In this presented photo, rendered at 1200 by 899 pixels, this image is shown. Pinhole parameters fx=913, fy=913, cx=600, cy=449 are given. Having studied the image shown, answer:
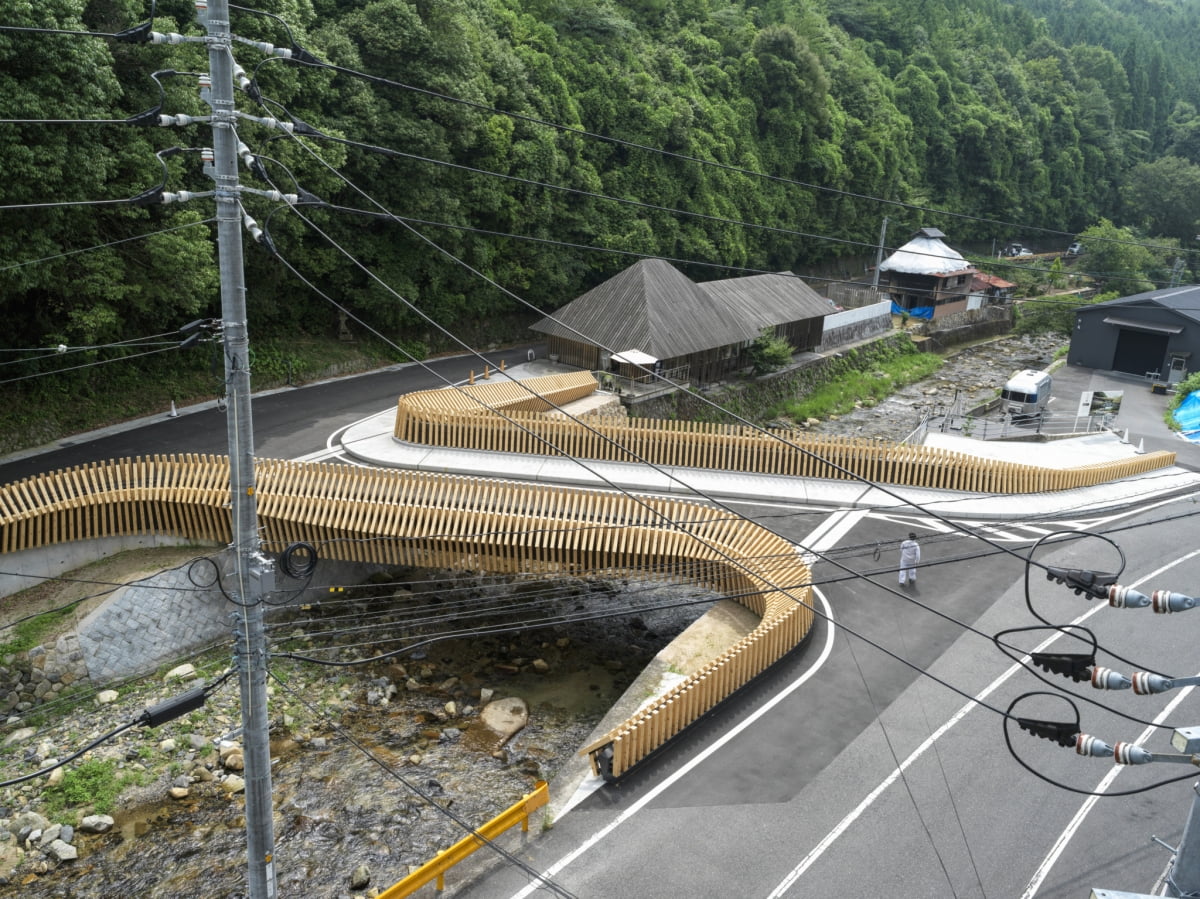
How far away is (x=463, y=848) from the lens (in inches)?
455

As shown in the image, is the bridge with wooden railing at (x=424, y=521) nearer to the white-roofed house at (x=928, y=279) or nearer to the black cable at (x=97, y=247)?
the black cable at (x=97, y=247)

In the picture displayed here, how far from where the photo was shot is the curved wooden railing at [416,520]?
1911 cm

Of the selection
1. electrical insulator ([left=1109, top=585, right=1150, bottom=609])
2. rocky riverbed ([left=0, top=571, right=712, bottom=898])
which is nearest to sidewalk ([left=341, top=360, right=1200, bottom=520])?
rocky riverbed ([left=0, top=571, right=712, bottom=898])

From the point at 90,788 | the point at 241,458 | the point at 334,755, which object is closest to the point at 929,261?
the point at 334,755

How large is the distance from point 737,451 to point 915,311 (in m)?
40.6

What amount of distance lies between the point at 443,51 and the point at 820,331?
78.8ft

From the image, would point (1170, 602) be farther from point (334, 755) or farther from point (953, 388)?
point (953, 388)

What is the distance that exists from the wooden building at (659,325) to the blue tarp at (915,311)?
21306 millimetres

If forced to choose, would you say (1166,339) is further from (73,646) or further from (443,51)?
(73,646)

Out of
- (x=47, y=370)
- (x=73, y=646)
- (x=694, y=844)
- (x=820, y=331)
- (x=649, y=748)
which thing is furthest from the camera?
(x=820, y=331)

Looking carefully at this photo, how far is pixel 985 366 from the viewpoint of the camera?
56625 mm

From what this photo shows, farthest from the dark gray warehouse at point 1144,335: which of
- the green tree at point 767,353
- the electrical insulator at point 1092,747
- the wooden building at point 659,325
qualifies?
the electrical insulator at point 1092,747

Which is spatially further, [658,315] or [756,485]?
[658,315]

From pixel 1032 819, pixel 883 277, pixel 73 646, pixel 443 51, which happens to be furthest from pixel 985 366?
pixel 73 646
